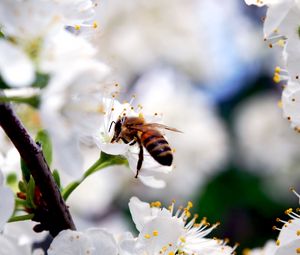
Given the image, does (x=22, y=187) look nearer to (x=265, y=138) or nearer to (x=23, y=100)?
(x=23, y=100)

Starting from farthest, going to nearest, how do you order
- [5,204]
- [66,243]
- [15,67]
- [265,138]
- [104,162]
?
[265,138]
[104,162]
[66,243]
[5,204]
[15,67]

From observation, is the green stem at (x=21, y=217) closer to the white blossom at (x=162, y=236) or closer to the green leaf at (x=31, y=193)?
the green leaf at (x=31, y=193)

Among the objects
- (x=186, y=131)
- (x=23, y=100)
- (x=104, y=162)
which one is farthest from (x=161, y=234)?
(x=186, y=131)

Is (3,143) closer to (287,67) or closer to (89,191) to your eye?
(287,67)

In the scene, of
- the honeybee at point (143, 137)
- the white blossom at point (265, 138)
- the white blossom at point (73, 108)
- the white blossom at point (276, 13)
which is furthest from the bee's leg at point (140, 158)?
the white blossom at point (265, 138)

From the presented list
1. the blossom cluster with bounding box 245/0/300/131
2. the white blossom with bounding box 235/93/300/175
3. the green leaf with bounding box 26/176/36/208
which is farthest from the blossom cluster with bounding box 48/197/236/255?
the white blossom with bounding box 235/93/300/175

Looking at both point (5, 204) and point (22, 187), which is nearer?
point (5, 204)

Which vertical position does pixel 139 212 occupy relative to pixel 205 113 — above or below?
above
